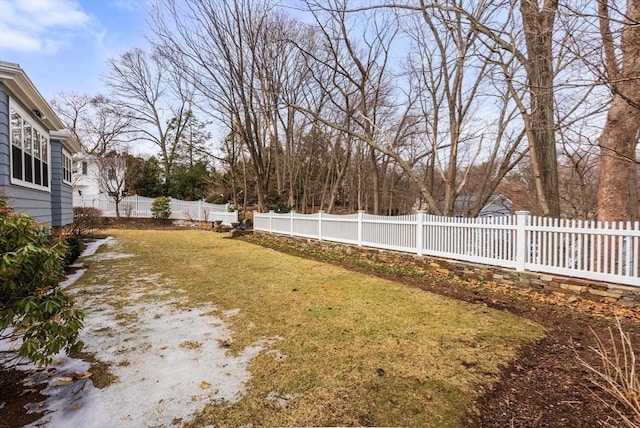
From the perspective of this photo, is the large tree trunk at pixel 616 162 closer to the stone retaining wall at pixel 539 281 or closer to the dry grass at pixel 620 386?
the stone retaining wall at pixel 539 281

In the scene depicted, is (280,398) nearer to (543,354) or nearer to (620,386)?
(620,386)

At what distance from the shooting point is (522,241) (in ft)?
17.2

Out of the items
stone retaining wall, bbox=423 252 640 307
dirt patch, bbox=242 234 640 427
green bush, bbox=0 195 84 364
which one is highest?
green bush, bbox=0 195 84 364

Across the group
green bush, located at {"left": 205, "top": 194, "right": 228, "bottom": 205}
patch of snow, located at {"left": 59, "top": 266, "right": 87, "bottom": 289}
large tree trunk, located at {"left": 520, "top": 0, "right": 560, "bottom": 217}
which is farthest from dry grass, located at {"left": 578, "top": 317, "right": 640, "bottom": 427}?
green bush, located at {"left": 205, "top": 194, "right": 228, "bottom": 205}

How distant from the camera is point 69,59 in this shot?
37.7ft

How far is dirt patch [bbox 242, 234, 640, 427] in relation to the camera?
2.21 m

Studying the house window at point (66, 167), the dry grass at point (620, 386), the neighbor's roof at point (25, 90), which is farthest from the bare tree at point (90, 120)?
the dry grass at point (620, 386)

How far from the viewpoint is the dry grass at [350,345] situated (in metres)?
2.23

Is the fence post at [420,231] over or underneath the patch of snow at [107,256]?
over

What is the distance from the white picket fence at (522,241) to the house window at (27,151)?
7.39m

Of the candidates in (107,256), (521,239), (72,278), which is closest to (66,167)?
(107,256)

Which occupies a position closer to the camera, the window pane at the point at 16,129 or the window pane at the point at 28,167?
the window pane at the point at 16,129

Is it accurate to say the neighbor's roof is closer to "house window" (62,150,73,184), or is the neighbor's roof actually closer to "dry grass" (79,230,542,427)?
"house window" (62,150,73,184)

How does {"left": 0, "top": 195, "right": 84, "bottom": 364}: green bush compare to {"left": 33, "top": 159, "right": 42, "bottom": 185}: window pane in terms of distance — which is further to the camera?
{"left": 33, "top": 159, "right": 42, "bottom": 185}: window pane
